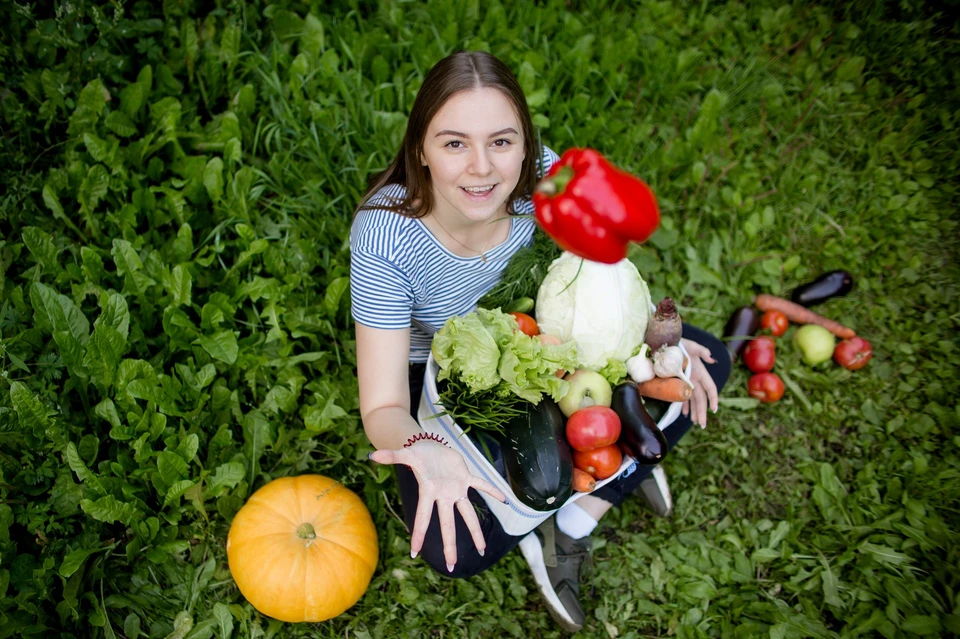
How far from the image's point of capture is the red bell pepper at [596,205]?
1031mm

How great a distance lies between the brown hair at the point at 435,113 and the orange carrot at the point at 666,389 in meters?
0.80

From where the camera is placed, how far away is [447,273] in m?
2.22

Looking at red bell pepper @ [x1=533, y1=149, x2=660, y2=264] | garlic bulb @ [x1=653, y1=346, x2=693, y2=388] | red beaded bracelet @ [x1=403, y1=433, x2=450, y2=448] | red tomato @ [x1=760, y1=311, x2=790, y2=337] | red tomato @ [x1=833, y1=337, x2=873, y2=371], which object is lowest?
red tomato @ [x1=833, y1=337, x2=873, y2=371]

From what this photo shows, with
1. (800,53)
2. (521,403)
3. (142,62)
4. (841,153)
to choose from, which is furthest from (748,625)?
(142,62)

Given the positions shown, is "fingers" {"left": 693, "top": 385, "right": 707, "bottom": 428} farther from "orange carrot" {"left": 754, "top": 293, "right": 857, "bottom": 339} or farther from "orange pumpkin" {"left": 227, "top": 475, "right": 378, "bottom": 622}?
"orange pumpkin" {"left": 227, "top": 475, "right": 378, "bottom": 622}

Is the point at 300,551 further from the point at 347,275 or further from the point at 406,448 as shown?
the point at 347,275

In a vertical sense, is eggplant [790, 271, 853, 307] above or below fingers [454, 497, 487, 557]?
below

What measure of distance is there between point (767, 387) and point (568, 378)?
1435 mm

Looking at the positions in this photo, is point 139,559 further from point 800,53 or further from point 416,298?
point 800,53

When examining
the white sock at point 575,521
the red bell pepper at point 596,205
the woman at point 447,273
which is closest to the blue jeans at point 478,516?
the woman at point 447,273

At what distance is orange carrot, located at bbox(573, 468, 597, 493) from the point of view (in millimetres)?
1997

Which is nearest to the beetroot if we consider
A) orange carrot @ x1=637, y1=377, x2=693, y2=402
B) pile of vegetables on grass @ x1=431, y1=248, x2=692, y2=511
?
pile of vegetables on grass @ x1=431, y1=248, x2=692, y2=511

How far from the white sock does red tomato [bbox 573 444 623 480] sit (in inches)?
23.0

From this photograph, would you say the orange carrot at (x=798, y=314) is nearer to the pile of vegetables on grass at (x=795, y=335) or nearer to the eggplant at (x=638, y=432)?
the pile of vegetables on grass at (x=795, y=335)
